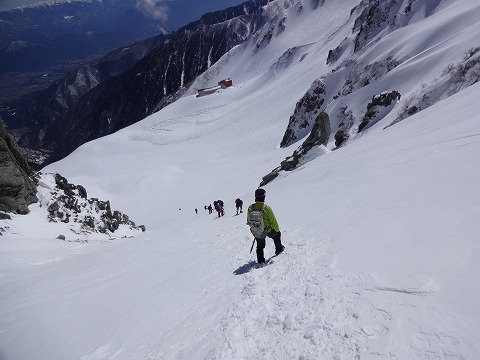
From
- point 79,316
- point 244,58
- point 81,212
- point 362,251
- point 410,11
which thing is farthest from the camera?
point 244,58

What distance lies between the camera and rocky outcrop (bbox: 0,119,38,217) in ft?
63.2

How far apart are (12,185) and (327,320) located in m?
20.3

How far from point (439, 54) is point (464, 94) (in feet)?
37.7

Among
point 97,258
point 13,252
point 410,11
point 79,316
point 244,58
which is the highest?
point 244,58

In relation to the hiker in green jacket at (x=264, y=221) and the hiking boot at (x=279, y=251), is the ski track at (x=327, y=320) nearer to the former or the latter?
the hiker in green jacket at (x=264, y=221)

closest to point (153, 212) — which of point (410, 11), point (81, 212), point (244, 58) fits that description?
point (81, 212)

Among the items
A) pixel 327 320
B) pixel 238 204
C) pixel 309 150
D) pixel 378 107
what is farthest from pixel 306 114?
pixel 327 320

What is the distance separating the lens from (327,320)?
4816 millimetres

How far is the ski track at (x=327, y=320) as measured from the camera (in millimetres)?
3938

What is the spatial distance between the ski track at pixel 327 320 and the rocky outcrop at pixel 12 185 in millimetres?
17630

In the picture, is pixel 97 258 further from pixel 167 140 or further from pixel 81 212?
pixel 167 140

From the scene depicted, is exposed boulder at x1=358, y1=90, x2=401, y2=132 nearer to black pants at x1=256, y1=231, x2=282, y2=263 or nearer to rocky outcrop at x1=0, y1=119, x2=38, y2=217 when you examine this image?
black pants at x1=256, y1=231, x2=282, y2=263

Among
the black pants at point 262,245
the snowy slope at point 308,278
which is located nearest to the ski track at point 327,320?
the snowy slope at point 308,278

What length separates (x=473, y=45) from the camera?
24312 millimetres
